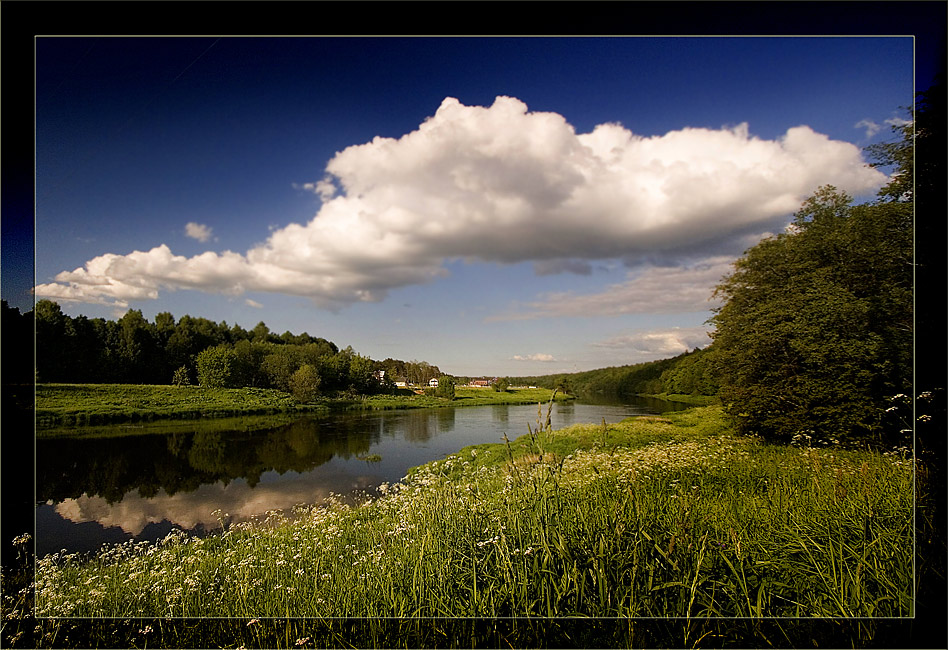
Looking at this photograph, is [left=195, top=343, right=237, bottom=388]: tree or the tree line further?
[left=195, top=343, right=237, bottom=388]: tree

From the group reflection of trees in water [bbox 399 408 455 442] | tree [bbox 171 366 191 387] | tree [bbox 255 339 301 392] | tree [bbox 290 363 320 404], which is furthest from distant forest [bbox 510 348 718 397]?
tree [bbox 171 366 191 387]

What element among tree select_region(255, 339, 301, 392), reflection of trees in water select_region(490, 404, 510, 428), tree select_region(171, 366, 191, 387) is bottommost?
reflection of trees in water select_region(490, 404, 510, 428)

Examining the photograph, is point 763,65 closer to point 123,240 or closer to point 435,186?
point 435,186

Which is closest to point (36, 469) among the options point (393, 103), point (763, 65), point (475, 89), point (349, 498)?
point (349, 498)

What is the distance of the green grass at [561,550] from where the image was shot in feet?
6.96

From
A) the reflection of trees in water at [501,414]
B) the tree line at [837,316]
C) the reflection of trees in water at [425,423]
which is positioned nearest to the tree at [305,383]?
the reflection of trees in water at [425,423]

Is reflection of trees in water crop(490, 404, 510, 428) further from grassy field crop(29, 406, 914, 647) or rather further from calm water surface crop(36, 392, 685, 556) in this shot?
grassy field crop(29, 406, 914, 647)

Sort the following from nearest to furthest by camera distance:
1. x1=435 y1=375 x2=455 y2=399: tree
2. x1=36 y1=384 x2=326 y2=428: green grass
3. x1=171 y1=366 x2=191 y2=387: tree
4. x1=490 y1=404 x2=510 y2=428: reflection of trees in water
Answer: x1=490 y1=404 x2=510 y2=428: reflection of trees in water, x1=36 y1=384 x2=326 y2=428: green grass, x1=171 y1=366 x2=191 y2=387: tree, x1=435 y1=375 x2=455 y2=399: tree

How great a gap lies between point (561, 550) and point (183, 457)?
2460 mm

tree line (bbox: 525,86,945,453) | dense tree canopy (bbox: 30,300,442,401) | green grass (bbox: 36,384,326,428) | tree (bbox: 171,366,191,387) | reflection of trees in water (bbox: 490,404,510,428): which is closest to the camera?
tree line (bbox: 525,86,945,453)

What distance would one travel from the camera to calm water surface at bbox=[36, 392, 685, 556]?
8.84 feet

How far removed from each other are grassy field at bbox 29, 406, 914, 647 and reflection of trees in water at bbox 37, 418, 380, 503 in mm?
332

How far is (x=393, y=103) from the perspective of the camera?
9.40 ft

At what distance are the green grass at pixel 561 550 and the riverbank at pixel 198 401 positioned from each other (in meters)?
0.49
